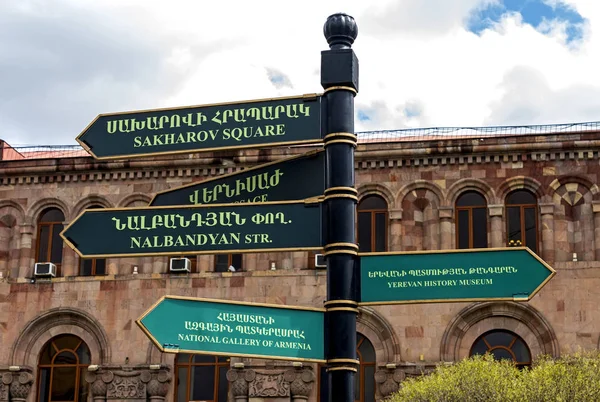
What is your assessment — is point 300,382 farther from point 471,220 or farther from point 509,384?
point 509,384

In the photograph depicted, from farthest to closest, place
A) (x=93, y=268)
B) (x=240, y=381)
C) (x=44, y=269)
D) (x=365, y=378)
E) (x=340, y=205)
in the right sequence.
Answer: (x=93, y=268)
(x=44, y=269)
(x=240, y=381)
(x=365, y=378)
(x=340, y=205)

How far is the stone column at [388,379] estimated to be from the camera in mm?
26516

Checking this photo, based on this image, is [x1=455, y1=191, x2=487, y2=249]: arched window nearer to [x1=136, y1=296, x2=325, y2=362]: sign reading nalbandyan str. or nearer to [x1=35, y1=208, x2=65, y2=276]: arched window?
[x1=35, y1=208, x2=65, y2=276]: arched window

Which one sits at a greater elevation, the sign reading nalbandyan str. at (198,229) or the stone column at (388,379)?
the stone column at (388,379)

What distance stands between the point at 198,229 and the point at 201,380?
17912mm

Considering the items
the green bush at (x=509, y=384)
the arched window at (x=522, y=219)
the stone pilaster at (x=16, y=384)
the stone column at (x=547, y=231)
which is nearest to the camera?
the green bush at (x=509, y=384)

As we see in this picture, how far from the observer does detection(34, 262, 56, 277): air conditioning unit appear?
94.6 ft

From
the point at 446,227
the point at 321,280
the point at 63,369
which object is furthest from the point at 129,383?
the point at 446,227

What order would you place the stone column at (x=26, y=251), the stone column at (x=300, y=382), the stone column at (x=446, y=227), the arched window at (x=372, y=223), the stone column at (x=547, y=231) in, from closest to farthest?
the stone column at (x=547, y=231) → the stone column at (x=300, y=382) → the stone column at (x=446, y=227) → the arched window at (x=372, y=223) → the stone column at (x=26, y=251)

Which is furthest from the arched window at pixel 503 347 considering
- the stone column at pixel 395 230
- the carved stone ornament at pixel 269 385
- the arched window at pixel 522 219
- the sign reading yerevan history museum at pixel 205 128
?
the sign reading yerevan history museum at pixel 205 128

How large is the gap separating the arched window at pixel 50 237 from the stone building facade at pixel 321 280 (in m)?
0.04

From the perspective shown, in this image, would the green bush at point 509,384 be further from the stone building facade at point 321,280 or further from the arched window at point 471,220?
the arched window at point 471,220

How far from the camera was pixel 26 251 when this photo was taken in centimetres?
2942

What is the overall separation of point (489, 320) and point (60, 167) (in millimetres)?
12768
